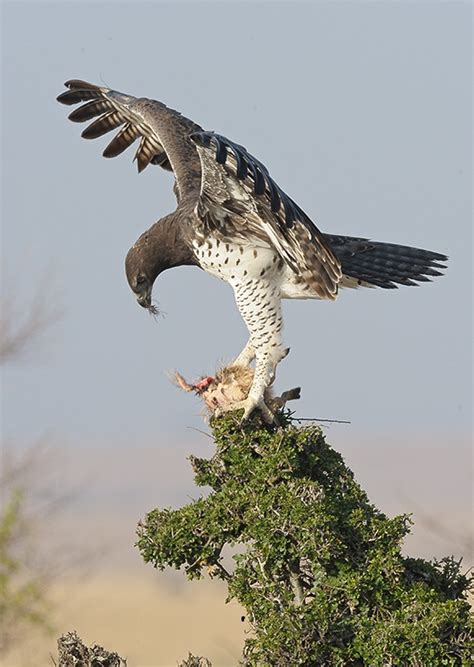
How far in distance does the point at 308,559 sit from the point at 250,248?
258 centimetres

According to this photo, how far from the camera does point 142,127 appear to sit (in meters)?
10.0

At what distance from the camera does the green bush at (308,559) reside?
19.9ft

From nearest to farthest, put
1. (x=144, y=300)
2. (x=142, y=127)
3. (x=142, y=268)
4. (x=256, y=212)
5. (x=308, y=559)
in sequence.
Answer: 1. (x=308, y=559)
2. (x=256, y=212)
3. (x=142, y=268)
4. (x=144, y=300)
5. (x=142, y=127)

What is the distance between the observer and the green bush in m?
6.07

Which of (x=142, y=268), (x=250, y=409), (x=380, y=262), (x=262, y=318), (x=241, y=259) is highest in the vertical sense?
(x=380, y=262)

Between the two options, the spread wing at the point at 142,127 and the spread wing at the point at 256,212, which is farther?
the spread wing at the point at 142,127

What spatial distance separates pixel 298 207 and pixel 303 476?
6.42 feet

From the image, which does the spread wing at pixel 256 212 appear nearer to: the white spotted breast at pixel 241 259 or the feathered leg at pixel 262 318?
the white spotted breast at pixel 241 259

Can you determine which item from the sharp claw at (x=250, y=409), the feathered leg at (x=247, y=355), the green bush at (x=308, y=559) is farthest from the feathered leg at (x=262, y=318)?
the green bush at (x=308, y=559)

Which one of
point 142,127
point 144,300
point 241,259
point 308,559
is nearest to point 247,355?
point 241,259

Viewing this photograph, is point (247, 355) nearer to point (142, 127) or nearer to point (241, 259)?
point (241, 259)

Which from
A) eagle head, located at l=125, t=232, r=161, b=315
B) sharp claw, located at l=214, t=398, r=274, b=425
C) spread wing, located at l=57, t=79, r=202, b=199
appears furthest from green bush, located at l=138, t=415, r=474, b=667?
spread wing, located at l=57, t=79, r=202, b=199

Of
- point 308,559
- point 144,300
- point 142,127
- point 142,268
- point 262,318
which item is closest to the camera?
point 308,559

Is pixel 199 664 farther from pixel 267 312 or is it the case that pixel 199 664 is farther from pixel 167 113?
pixel 167 113
